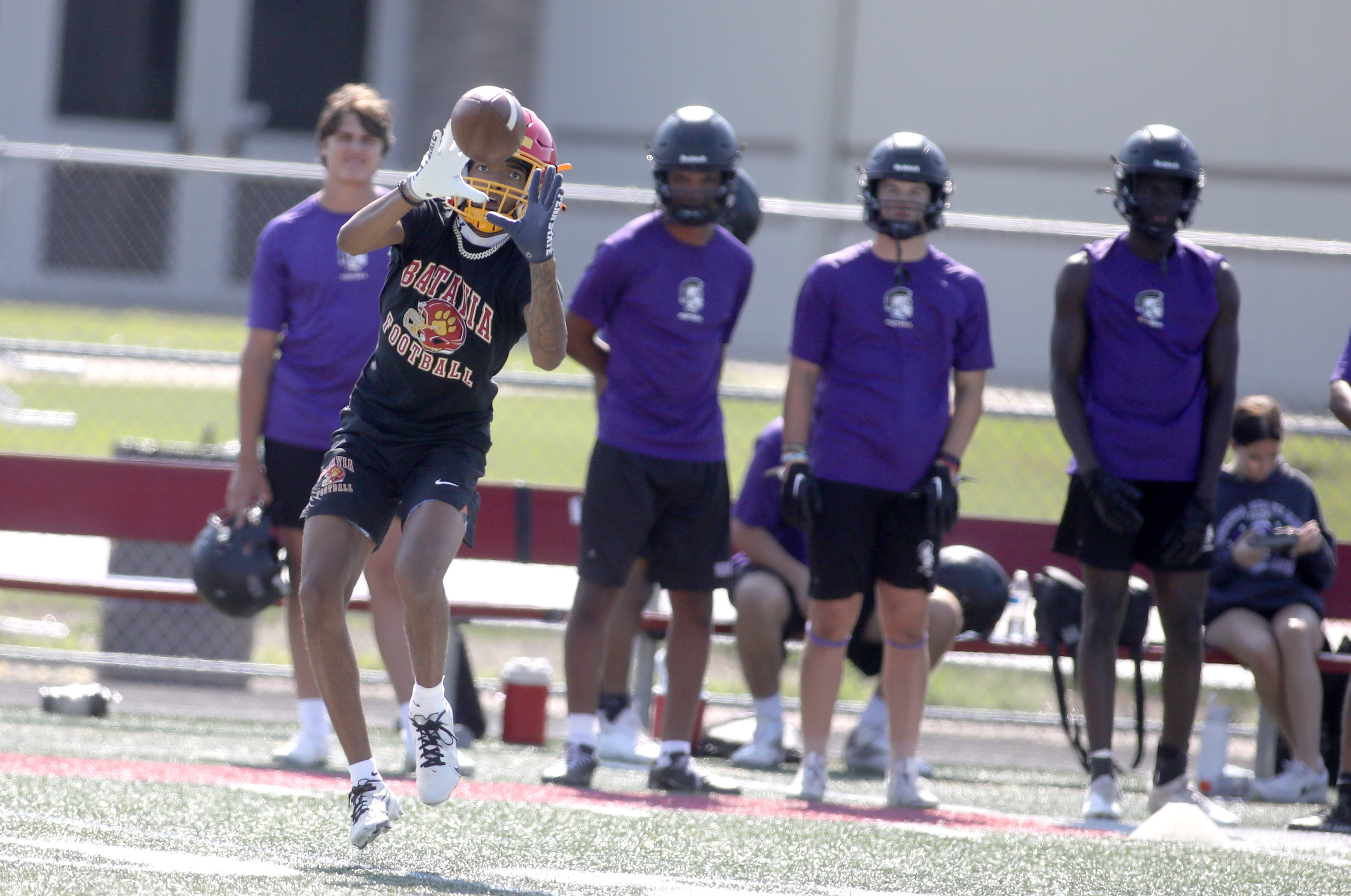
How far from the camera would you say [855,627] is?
714 cm

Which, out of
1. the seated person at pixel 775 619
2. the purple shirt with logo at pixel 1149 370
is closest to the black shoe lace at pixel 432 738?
the purple shirt with logo at pixel 1149 370

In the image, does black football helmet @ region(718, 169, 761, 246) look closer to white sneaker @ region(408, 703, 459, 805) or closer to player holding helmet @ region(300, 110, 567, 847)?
player holding helmet @ region(300, 110, 567, 847)

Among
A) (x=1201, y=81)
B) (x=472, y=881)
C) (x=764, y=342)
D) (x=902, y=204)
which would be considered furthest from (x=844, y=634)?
(x=1201, y=81)

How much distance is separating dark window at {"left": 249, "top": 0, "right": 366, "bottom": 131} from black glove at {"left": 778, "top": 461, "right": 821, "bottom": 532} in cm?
1555

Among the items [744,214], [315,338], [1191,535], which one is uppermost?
[744,214]

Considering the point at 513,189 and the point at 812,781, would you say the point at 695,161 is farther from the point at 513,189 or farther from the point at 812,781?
the point at 812,781

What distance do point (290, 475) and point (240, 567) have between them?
529 mm

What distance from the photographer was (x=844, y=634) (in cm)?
610

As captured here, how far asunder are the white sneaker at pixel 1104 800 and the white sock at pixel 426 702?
8.15 feet

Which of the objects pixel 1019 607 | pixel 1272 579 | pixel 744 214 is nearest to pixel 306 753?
pixel 744 214

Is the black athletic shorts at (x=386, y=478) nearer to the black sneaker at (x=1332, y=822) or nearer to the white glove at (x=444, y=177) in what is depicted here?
the white glove at (x=444, y=177)

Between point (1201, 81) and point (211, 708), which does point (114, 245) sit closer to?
point (211, 708)

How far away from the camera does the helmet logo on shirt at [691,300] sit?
6.05 meters

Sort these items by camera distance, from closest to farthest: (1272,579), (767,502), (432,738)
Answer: (432,738), (1272,579), (767,502)
